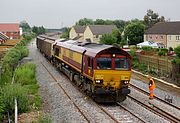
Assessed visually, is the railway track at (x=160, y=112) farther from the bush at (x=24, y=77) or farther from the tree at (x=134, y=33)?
the tree at (x=134, y=33)

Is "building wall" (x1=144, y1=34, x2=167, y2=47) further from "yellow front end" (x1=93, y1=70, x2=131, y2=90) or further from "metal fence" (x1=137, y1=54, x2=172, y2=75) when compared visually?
"yellow front end" (x1=93, y1=70, x2=131, y2=90)

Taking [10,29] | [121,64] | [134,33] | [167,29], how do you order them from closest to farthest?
[121,64] < [167,29] < [134,33] < [10,29]

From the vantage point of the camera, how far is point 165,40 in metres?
69.8

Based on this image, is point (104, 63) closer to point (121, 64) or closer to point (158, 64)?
point (121, 64)

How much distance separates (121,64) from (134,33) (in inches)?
2362

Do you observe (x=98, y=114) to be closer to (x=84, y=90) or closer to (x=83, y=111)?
(x=83, y=111)

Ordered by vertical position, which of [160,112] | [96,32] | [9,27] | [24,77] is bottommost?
[160,112]

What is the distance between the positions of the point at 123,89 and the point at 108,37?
159 ft

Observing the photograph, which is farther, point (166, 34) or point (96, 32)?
point (96, 32)

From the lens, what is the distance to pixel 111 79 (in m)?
18.9

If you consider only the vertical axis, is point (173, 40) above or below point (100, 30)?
below

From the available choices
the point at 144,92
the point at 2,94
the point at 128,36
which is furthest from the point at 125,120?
the point at 128,36

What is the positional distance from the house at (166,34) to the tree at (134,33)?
2.48 m

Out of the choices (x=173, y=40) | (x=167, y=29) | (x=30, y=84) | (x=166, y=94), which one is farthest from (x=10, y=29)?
(x=166, y=94)
